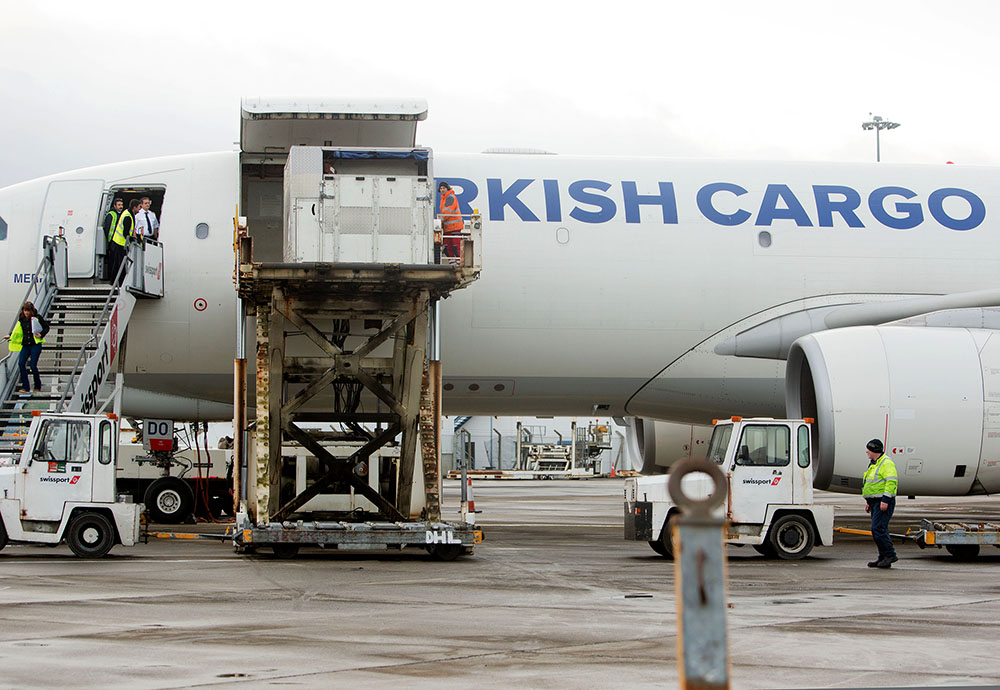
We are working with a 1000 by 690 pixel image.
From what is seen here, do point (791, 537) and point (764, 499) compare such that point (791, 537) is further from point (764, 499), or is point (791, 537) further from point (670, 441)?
point (670, 441)

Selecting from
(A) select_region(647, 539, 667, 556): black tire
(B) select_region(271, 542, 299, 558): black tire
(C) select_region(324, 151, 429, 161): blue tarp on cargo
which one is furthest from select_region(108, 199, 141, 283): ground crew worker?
(A) select_region(647, 539, 667, 556): black tire

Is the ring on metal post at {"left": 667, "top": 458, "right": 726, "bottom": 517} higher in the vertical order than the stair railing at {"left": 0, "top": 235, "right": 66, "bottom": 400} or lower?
lower

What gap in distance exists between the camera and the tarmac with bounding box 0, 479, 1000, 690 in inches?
250

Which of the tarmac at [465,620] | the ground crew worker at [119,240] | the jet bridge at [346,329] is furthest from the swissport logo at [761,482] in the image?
the ground crew worker at [119,240]

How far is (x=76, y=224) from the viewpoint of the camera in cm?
1611

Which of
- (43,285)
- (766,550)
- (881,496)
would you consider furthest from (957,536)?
(43,285)

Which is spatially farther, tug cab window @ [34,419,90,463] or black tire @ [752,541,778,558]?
black tire @ [752,541,778,558]

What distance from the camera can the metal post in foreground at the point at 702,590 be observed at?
2.94 m

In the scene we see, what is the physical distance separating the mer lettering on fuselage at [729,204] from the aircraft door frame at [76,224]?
15.7 ft

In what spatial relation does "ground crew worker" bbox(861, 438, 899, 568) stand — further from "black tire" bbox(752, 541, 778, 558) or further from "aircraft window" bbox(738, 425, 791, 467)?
"black tire" bbox(752, 541, 778, 558)

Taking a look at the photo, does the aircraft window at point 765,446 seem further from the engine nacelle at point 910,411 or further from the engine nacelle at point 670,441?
the engine nacelle at point 670,441

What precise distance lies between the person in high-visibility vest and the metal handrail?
493 mm

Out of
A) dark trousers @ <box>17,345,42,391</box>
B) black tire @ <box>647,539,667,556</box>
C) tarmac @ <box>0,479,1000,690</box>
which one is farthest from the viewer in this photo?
dark trousers @ <box>17,345,42,391</box>

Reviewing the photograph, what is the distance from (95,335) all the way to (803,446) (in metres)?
9.01
